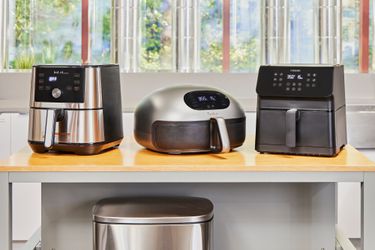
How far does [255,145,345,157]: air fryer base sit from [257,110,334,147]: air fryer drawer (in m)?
0.01

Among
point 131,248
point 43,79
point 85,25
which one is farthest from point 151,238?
point 85,25

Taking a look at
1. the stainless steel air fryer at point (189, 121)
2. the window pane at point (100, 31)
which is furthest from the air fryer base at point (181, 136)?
the window pane at point (100, 31)

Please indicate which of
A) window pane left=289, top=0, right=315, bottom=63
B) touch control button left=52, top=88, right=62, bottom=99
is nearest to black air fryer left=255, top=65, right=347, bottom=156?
touch control button left=52, top=88, right=62, bottom=99

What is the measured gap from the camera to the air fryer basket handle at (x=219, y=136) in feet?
6.24

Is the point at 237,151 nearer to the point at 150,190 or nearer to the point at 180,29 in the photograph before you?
the point at 150,190

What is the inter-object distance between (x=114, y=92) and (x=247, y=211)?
2.02ft

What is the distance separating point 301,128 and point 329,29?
222 centimetres

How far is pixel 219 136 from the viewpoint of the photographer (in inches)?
75.2

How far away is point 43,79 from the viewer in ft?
6.41

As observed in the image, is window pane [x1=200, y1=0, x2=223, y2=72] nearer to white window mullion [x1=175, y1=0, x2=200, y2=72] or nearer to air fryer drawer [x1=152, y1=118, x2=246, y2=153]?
white window mullion [x1=175, y1=0, x2=200, y2=72]

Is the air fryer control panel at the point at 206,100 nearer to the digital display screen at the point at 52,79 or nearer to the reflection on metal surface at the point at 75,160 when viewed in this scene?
the reflection on metal surface at the point at 75,160

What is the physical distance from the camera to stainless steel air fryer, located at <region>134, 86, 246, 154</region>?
1.92 meters

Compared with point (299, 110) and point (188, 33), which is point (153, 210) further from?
point (188, 33)

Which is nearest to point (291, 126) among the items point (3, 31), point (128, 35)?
point (128, 35)
